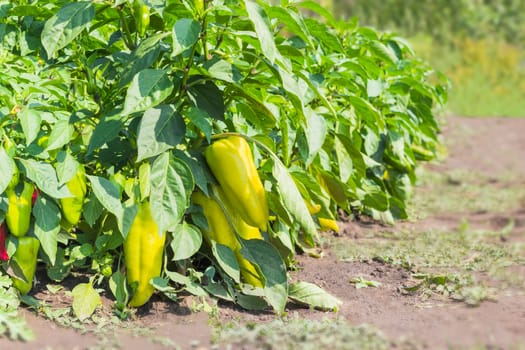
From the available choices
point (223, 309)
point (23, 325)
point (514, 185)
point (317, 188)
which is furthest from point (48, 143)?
point (514, 185)

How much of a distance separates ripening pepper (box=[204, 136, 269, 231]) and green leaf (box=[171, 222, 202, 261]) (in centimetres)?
16

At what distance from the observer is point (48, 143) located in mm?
2303

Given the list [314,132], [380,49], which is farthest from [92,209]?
[380,49]

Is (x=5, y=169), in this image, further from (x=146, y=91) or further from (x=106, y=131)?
(x=146, y=91)

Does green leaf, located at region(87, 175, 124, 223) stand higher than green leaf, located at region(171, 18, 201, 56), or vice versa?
green leaf, located at region(171, 18, 201, 56)

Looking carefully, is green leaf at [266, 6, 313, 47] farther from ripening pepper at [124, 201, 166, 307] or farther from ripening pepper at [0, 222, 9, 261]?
ripening pepper at [0, 222, 9, 261]

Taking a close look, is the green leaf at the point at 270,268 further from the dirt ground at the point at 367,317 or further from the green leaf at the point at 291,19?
the green leaf at the point at 291,19

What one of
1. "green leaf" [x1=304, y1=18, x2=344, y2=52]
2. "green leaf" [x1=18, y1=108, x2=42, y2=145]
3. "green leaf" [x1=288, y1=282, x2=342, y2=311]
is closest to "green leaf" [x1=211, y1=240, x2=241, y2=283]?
"green leaf" [x1=288, y1=282, x2=342, y2=311]

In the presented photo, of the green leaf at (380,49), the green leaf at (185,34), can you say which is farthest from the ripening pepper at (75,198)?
the green leaf at (380,49)

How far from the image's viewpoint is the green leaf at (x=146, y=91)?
2191mm

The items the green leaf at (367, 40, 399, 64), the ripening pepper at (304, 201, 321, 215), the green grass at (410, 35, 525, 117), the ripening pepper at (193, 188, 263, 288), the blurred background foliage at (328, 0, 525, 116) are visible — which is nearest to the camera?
the ripening pepper at (193, 188, 263, 288)

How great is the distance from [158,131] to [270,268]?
2.00 feet

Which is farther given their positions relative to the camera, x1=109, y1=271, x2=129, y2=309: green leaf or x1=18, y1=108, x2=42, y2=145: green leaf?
x1=109, y1=271, x2=129, y2=309: green leaf

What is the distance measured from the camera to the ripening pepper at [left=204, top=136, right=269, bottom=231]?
8.12 ft
